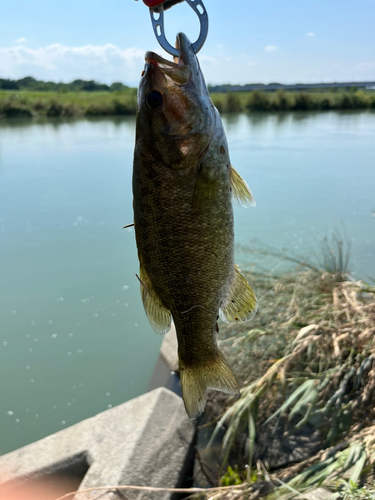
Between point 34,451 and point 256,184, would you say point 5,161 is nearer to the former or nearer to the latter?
point 256,184

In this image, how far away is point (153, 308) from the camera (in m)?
1.28

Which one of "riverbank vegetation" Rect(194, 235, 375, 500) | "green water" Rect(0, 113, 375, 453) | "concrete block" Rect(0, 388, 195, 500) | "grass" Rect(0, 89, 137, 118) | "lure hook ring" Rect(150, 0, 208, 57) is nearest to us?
"lure hook ring" Rect(150, 0, 208, 57)

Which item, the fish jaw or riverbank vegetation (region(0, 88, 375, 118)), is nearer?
the fish jaw

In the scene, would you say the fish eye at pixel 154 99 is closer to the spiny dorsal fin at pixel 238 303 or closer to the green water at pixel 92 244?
the spiny dorsal fin at pixel 238 303

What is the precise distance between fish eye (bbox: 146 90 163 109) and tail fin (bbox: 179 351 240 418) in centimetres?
86

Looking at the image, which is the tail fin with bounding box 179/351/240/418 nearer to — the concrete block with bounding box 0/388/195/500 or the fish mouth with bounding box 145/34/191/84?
the fish mouth with bounding box 145/34/191/84

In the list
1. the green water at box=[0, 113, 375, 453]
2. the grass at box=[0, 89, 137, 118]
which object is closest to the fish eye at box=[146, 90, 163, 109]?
the green water at box=[0, 113, 375, 453]

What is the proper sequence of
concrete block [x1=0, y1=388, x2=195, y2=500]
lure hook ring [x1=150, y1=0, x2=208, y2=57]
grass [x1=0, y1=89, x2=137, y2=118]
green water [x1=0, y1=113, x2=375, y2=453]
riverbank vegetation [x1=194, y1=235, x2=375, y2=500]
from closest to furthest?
lure hook ring [x1=150, y1=0, x2=208, y2=57] → riverbank vegetation [x1=194, y1=235, x2=375, y2=500] → concrete block [x1=0, y1=388, x2=195, y2=500] → green water [x1=0, y1=113, x2=375, y2=453] → grass [x1=0, y1=89, x2=137, y2=118]

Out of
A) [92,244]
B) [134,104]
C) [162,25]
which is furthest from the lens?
[134,104]

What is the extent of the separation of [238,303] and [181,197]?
44 centimetres

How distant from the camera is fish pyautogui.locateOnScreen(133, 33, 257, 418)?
1165mm

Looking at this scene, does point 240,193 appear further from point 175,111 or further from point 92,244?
point 92,244

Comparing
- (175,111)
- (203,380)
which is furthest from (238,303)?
(175,111)

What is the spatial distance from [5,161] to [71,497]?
1499 centimetres
